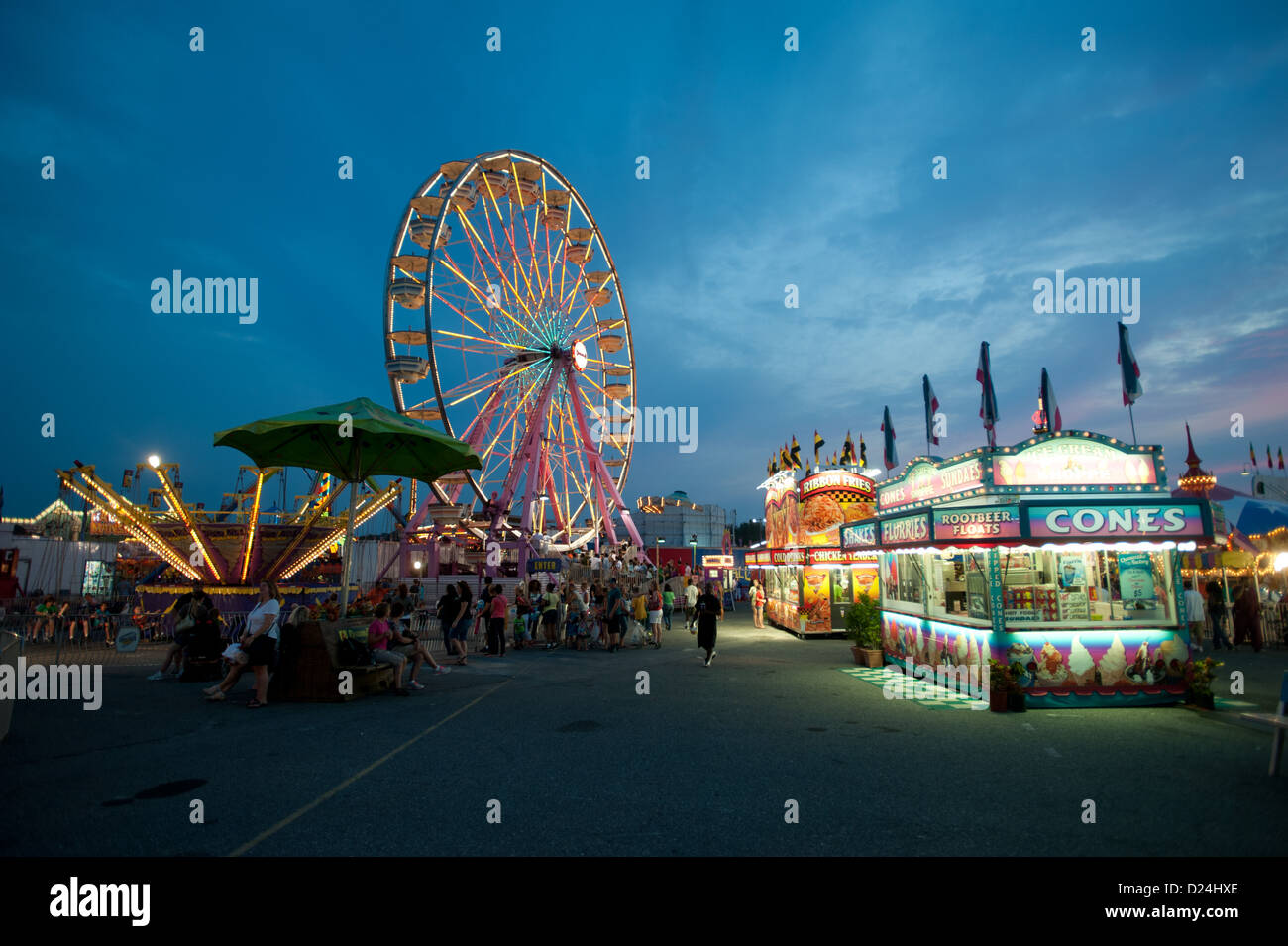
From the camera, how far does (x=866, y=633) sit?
12062mm

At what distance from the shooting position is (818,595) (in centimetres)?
1777

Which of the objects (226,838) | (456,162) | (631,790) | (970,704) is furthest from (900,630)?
(456,162)

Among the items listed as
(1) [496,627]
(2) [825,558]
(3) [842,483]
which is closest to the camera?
(1) [496,627]

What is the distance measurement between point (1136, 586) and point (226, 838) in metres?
Result: 10.3

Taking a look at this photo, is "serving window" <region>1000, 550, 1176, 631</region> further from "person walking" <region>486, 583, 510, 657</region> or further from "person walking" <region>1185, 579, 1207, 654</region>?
"person walking" <region>486, 583, 510, 657</region>

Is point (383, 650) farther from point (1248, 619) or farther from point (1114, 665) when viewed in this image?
point (1248, 619)

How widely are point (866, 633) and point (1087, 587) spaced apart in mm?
3783

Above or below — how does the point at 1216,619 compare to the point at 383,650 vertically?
below

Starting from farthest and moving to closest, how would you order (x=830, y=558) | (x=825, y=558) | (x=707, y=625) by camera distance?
(x=825, y=558) → (x=830, y=558) → (x=707, y=625)

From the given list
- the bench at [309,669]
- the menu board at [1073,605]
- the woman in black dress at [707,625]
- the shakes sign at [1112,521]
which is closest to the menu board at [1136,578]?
the menu board at [1073,605]

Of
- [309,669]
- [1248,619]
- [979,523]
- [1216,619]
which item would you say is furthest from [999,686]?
[1248,619]

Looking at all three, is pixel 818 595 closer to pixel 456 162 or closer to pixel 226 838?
pixel 226 838

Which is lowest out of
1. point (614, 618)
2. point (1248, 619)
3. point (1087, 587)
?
point (1248, 619)

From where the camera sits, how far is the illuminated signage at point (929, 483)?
921cm
